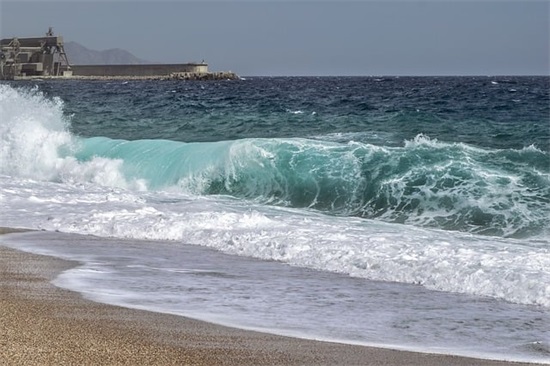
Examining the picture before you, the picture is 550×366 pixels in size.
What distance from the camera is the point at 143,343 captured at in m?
5.62

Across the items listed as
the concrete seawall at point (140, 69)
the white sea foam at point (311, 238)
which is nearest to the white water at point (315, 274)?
the white sea foam at point (311, 238)

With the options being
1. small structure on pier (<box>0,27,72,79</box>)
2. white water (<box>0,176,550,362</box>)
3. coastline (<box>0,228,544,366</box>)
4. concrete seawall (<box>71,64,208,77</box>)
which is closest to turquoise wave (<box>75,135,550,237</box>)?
white water (<box>0,176,550,362</box>)

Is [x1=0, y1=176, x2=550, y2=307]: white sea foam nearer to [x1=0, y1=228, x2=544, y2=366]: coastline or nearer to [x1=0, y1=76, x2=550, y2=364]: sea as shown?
[x1=0, y1=76, x2=550, y2=364]: sea

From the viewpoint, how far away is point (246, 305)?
22.7 ft

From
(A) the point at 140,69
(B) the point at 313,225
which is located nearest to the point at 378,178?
(B) the point at 313,225

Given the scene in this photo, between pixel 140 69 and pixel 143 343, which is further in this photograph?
pixel 140 69

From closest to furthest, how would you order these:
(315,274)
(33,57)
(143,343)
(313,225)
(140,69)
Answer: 1. (143,343)
2. (315,274)
3. (313,225)
4. (33,57)
5. (140,69)

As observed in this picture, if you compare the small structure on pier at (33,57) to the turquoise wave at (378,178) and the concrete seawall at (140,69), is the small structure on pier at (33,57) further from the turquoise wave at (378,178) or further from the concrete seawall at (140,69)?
the turquoise wave at (378,178)

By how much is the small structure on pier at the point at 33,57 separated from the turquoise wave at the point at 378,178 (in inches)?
3284

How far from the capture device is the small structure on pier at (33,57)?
98750 millimetres

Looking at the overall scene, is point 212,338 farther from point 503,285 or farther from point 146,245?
point 146,245

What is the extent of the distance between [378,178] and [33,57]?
305 feet

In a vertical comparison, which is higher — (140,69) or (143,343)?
(140,69)

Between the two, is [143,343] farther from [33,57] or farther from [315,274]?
[33,57]
